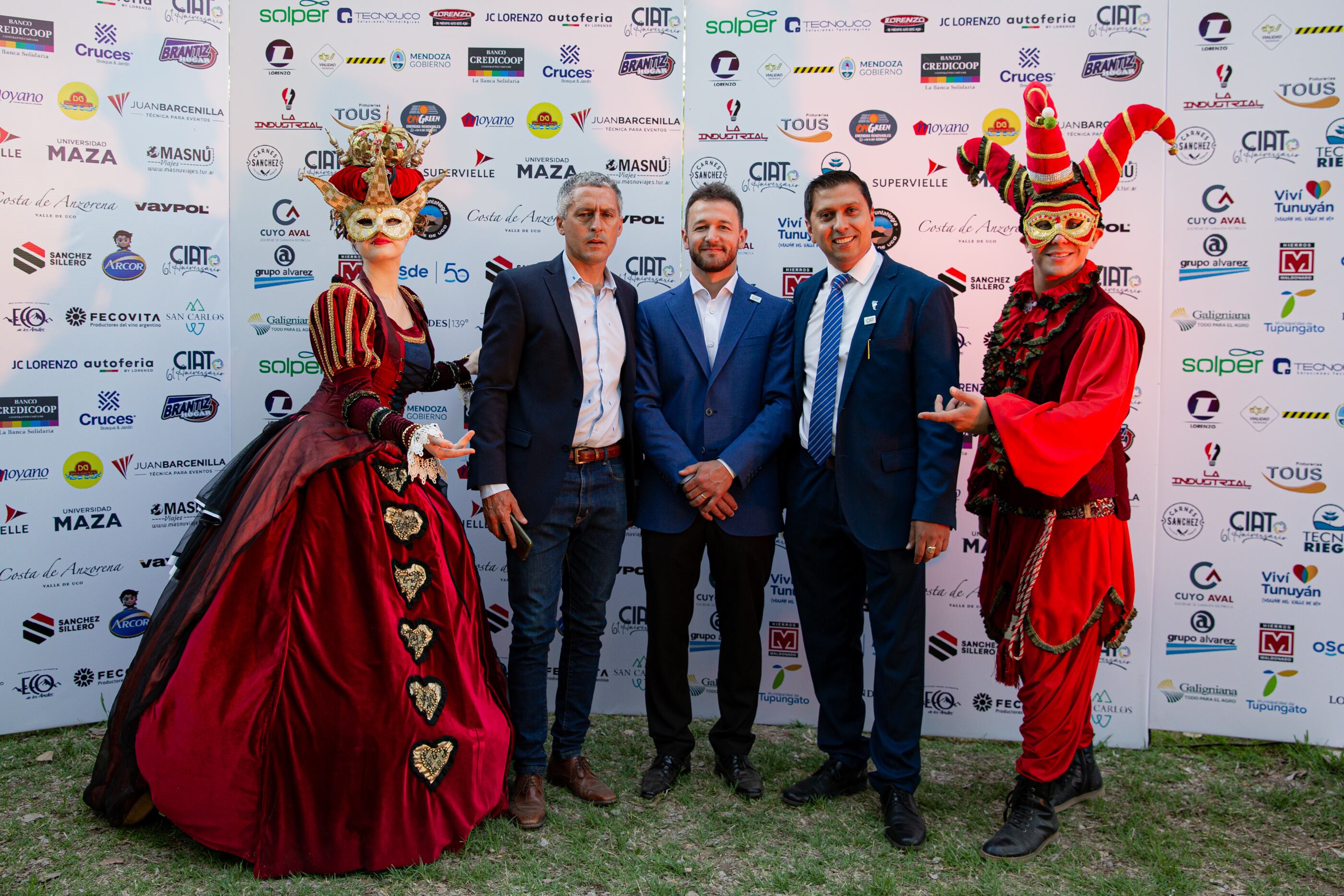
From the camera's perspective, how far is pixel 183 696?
2762 millimetres

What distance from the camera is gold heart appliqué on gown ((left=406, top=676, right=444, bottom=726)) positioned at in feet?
9.41

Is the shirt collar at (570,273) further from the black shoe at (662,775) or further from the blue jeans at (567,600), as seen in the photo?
the black shoe at (662,775)

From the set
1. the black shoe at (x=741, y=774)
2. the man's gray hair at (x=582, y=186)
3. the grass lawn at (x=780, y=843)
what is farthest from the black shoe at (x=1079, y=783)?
the man's gray hair at (x=582, y=186)

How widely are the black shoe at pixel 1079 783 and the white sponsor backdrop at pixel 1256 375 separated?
38.0 inches

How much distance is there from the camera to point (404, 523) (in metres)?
2.98

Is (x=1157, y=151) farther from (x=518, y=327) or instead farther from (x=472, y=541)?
(x=472, y=541)

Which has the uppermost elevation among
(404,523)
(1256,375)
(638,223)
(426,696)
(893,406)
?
(638,223)

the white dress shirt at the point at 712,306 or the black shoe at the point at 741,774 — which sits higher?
the white dress shirt at the point at 712,306

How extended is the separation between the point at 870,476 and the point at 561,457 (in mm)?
1101

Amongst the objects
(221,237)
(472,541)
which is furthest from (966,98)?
(221,237)

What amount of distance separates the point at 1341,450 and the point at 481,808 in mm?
3899

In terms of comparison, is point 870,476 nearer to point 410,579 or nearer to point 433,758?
point 410,579

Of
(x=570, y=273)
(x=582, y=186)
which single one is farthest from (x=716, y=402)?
(x=582, y=186)

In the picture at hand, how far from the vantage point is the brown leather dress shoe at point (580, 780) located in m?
3.34
